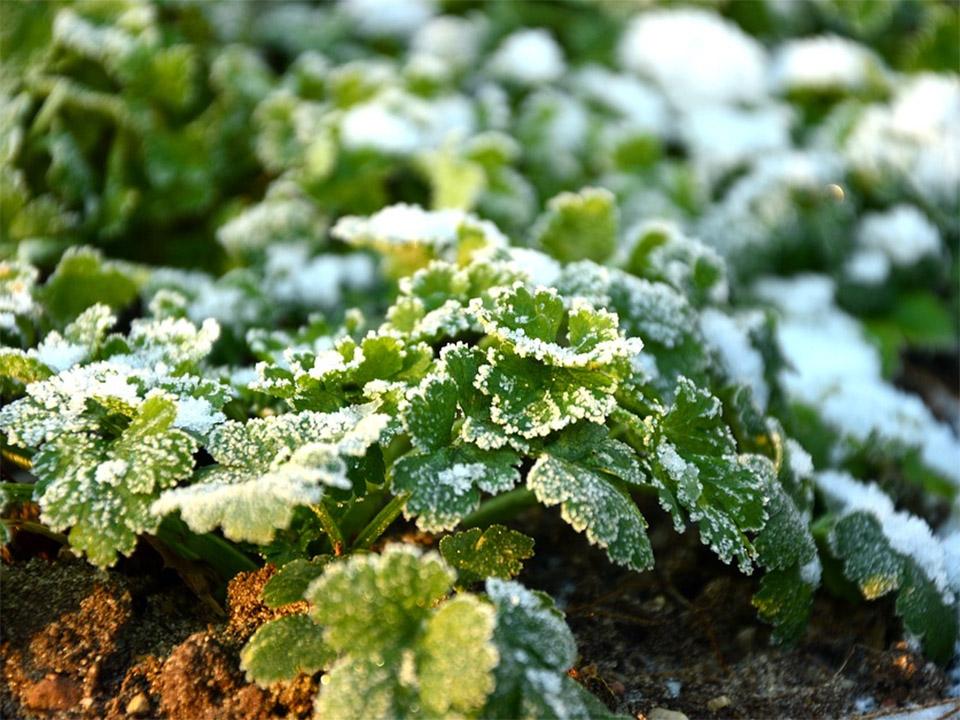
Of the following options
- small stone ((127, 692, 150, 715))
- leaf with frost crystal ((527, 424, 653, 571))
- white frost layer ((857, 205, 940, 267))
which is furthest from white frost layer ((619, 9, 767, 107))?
small stone ((127, 692, 150, 715))

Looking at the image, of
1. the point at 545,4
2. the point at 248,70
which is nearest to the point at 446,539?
the point at 248,70

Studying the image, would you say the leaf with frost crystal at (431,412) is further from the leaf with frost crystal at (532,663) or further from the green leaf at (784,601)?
the green leaf at (784,601)

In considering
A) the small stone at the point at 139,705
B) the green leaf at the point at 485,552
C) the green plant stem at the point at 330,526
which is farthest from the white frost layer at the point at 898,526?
the small stone at the point at 139,705

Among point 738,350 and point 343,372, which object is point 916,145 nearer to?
point 738,350

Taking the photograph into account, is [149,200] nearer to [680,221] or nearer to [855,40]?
[680,221]

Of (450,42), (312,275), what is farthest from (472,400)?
(450,42)

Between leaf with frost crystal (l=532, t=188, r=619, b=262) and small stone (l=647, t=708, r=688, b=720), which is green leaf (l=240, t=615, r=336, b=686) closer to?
small stone (l=647, t=708, r=688, b=720)
